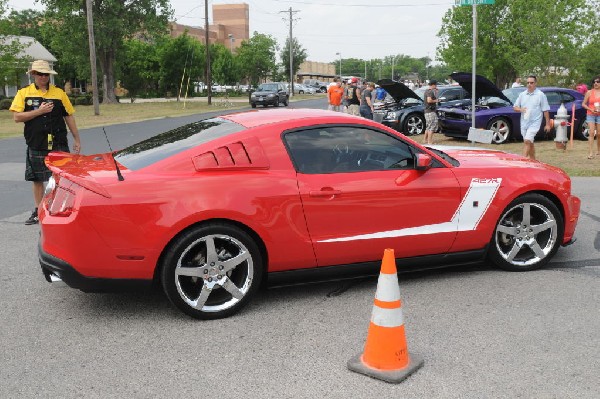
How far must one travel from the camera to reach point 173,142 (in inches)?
188

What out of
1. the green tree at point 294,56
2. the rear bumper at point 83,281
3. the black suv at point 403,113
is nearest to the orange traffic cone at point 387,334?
the rear bumper at point 83,281

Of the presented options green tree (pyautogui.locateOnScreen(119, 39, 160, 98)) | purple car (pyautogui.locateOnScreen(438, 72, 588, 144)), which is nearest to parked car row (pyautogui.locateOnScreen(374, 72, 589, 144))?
purple car (pyautogui.locateOnScreen(438, 72, 588, 144))

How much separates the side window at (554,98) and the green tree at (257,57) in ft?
189

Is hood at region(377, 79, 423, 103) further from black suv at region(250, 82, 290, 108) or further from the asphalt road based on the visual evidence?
black suv at region(250, 82, 290, 108)

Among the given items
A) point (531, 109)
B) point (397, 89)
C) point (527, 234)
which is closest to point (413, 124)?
point (397, 89)

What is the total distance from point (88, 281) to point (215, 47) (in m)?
76.6

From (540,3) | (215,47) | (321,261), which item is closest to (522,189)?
(321,261)

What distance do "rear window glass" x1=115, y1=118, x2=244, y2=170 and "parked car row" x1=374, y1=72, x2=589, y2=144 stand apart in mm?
10584

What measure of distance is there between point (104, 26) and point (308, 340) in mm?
47319

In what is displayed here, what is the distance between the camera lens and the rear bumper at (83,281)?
13.2 ft

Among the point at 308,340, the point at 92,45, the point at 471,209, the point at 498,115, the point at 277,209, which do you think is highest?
the point at 92,45

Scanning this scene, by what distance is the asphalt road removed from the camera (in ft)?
10.9

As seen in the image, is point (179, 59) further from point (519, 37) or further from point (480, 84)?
point (480, 84)

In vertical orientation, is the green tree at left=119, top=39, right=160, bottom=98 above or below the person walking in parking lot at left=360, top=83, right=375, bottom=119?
above
